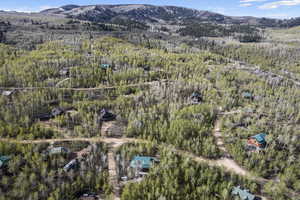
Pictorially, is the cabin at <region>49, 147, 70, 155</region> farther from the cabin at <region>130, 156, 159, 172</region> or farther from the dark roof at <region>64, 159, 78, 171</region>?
the cabin at <region>130, 156, 159, 172</region>

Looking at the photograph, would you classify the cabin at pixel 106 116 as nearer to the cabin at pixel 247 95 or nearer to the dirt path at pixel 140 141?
the dirt path at pixel 140 141

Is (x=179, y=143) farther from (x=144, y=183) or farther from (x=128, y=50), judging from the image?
(x=128, y=50)

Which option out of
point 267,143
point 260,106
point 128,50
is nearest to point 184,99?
point 260,106

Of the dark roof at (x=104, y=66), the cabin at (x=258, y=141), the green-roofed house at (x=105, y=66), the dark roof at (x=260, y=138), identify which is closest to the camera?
the cabin at (x=258, y=141)

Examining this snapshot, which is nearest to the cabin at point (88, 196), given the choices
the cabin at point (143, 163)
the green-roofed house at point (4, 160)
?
the cabin at point (143, 163)

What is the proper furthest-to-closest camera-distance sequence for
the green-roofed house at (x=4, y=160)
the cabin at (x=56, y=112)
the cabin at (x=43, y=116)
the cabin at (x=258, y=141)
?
the cabin at (x=56, y=112) → the cabin at (x=43, y=116) → the cabin at (x=258, y=141) → the green-roofed house at (x=4, y=160)

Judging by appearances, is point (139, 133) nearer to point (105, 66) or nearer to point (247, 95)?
point (247, 95)
